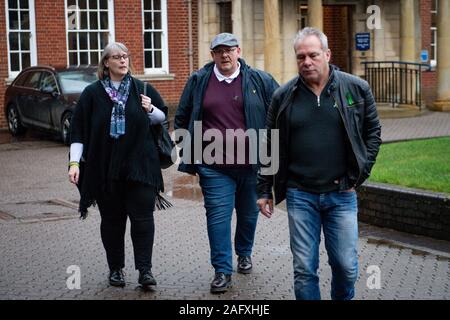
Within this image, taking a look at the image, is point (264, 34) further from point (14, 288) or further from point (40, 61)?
point (14, 288)

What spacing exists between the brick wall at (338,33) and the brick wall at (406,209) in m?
16.5

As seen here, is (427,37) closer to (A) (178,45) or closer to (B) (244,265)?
(A) (178,45)

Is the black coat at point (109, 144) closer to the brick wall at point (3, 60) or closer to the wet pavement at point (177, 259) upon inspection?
the wet pavement at point (177, 259)

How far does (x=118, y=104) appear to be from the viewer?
A: 7.64 metres

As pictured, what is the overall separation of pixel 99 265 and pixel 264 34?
642 inches

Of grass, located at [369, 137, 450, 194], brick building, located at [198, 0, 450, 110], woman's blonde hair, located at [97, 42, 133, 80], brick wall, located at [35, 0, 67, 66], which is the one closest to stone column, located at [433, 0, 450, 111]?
Answer: brick building, located at [198, 0, 450, 110]

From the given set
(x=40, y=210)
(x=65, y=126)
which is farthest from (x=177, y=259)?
(x=65, y=126)

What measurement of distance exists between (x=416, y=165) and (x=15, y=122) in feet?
36.0

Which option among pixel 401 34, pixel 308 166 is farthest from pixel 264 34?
pixel 308 166

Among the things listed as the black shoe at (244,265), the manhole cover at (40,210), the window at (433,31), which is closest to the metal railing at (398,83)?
the window at (433,31)

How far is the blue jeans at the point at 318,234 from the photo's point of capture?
615cm

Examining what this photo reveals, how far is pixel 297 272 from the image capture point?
6.20 meters
